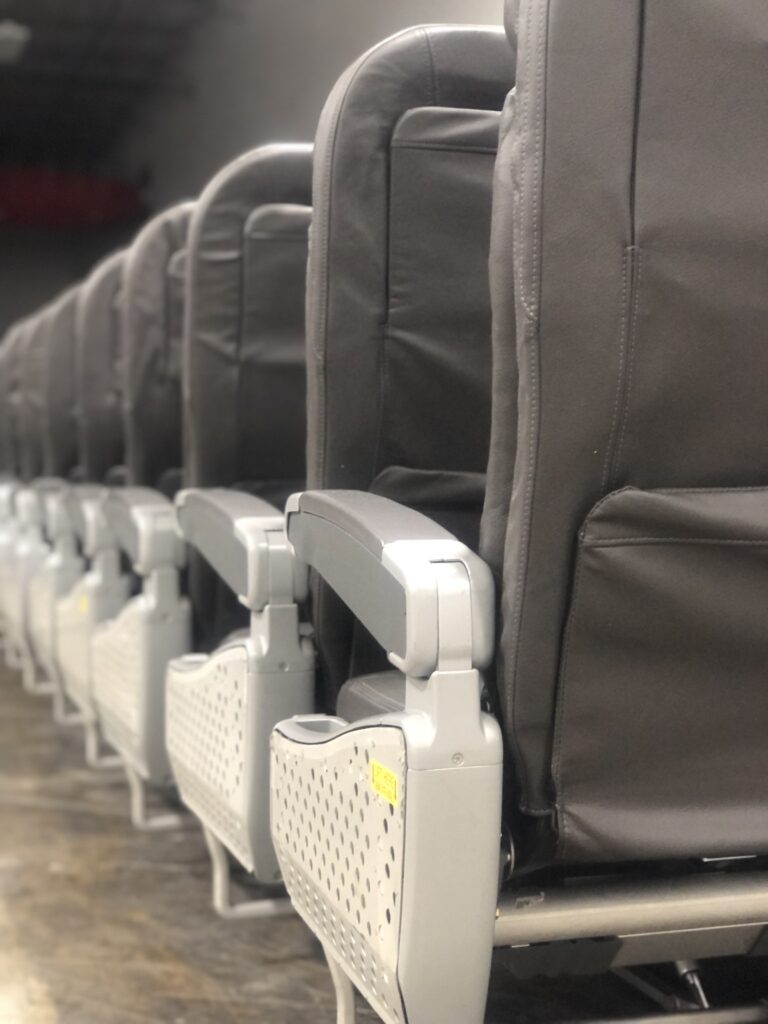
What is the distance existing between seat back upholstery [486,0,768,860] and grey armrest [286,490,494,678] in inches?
1.2

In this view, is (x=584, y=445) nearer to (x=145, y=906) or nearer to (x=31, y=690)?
(x=145, y=906)

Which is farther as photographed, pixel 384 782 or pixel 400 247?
pixel 400 247

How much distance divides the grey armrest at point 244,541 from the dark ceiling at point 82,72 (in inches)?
235

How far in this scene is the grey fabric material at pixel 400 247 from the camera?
1.29m

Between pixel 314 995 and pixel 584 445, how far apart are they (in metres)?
1.01

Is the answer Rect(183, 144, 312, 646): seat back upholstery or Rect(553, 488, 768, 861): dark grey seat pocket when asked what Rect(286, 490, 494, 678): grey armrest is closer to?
Rect(553, 488, 768, 861): dark grey seat pocket

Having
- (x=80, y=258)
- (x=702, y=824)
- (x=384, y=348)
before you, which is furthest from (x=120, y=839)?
(x=80, y=258)

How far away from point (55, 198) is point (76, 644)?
8154 millimetres

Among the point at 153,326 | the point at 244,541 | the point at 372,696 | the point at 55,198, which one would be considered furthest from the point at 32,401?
the point at 55,198

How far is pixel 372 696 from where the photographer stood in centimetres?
122

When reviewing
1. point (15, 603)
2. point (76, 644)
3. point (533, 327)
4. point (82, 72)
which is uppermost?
point (82, 72)

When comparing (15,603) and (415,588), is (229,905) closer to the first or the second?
(415,588)

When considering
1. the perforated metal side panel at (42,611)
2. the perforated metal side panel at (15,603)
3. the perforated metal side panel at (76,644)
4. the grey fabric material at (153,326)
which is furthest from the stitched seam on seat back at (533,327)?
the perforated metal side panel at (15,603)

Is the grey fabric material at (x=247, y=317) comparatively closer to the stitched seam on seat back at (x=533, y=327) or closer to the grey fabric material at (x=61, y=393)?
the stitched seam on seat back at (x=533, y=327)
